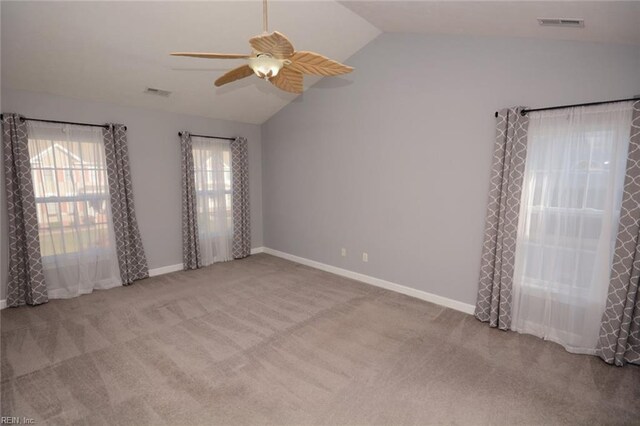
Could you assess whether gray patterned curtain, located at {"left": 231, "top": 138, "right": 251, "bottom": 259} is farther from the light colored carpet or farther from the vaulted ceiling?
the light colored carpet

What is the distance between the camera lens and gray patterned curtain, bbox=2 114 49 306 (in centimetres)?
Answer: 322

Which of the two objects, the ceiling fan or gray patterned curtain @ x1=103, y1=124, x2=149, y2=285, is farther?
gray patterned curtain @ x1=103, y1=124, x2=149, y2=285

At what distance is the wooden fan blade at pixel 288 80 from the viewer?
6.92 feet

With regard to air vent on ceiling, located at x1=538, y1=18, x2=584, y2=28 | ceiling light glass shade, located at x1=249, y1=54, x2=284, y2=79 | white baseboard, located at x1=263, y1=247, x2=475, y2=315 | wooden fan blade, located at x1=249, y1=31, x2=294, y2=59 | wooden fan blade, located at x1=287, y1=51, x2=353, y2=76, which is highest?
air vent on ceiling, located at x1=538, y1=18, x2=584, y2=28

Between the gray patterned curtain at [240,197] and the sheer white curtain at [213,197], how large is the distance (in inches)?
3.3

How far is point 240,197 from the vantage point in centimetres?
531

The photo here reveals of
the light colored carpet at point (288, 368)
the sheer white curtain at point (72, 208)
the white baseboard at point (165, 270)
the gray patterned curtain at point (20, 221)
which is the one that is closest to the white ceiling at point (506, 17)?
the light colored carpet at point (288, 368)

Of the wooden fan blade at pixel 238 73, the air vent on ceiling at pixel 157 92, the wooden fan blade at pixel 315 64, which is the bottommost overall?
the wooden fan blade at pixel 315 64

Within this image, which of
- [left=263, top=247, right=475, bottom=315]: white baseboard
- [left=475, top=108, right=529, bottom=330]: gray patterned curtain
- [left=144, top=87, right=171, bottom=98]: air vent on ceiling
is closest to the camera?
[left=475, top=108, right=529, bottom=330]: gray patterned curtain

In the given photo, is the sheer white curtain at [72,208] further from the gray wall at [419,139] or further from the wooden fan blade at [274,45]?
the wooden fan blade at [274,45]

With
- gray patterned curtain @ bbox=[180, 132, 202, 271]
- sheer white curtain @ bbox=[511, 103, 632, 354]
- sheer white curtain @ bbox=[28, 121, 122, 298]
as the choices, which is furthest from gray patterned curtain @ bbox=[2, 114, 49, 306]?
sheer white curtain @ bbox=[511, 103, 632, 354]

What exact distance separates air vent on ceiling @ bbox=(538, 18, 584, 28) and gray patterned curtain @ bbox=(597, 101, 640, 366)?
0.75 meters

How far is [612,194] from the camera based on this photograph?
7.91 feet

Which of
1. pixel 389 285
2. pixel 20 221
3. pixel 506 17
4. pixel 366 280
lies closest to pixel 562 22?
pixel 506 17
